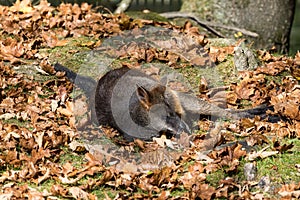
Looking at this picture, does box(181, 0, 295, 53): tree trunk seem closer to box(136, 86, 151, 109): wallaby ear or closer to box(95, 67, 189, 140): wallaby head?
box(95, 67, 189, 140): wallaby head

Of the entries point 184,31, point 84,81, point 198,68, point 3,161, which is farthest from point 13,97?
point 184,31

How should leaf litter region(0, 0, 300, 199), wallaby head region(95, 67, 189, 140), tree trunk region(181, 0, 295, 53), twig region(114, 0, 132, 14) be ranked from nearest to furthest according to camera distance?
leaf litter region(0, 0, 300, 199) → wallaby head region(95, 67, 189, 140) → tree trunk region(181, 0, 295, 53) → twig region(114, 0, 132, 14)

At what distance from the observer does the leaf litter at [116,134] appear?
15.3 feet

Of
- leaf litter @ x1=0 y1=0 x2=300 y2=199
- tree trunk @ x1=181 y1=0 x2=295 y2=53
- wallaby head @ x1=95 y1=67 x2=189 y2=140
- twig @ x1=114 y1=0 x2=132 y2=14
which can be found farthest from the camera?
twig @ x1=114 y1=0 x2=132 y2=14

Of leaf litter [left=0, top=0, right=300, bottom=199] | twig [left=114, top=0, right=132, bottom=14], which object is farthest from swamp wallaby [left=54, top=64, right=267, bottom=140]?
twig [left=114, top=0, right=132, bottom=14]

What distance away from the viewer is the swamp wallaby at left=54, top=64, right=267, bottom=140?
220 inches

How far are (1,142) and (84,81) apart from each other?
139 centimetres

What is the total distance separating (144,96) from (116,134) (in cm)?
46

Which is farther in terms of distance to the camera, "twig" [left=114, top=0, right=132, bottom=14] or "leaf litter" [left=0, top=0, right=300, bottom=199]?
"twig" [left=114, top=0, right=132, bottom=14]

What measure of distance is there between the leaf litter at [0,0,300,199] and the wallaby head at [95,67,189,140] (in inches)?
5.0

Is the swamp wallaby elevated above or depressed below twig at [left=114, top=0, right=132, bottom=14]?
below

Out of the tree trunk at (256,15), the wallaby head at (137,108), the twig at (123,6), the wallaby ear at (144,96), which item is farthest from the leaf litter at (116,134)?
the twig at (123,6)

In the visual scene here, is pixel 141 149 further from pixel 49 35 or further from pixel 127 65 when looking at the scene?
Result: pixel 49 35

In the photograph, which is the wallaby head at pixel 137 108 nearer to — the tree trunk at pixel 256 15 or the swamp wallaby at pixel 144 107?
the swamp wallaby at pixel 144 107
